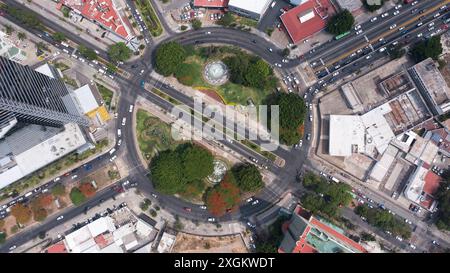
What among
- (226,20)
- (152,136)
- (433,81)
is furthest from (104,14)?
(433,81)

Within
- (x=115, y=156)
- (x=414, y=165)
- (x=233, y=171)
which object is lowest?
(x=414, y=165)

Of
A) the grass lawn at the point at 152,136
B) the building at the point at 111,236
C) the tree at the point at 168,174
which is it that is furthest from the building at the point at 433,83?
the building at the point at 111,236

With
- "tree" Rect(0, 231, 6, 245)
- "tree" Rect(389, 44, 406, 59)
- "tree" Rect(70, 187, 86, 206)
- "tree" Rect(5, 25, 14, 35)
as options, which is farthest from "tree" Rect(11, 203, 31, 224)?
"tree" Rect(389, 44, 406, 59)

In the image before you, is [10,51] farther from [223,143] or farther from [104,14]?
[223,143]

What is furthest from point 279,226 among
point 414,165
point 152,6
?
point 152,6

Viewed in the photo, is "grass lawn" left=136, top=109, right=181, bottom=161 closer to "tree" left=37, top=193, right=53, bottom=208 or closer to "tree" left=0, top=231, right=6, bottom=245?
→ "tree" left=37, top=193, right=53, bottom=208

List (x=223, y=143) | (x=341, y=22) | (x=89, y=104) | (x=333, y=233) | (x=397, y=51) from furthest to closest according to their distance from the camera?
(x=223, y=143) < (x=397, y=51) < (x=89, y=104) < (x=341, y=22) < (x=333, y=233)

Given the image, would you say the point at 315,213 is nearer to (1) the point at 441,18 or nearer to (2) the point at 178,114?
(2) the point at 178,114
